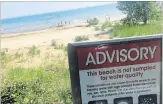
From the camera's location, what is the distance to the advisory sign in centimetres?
143

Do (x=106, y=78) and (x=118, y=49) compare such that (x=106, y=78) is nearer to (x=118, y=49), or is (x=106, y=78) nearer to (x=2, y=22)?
(x=118, y=49)

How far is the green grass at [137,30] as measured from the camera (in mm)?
1540

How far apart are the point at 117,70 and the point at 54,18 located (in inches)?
17.2

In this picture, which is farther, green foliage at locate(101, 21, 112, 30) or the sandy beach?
green foliage at locate(101, 21, 112, 30)

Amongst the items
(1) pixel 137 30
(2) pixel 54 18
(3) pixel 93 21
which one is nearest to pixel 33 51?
(2) pixel 54 18

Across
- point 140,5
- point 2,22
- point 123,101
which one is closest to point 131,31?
point 140,5

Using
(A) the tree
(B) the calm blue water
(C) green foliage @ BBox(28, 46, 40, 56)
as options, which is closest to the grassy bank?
(C) green foliage @ BBox(28, 46, 40, 56)

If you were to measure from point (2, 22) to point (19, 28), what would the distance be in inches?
3.6

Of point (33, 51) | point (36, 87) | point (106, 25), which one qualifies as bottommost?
point (36, 87)

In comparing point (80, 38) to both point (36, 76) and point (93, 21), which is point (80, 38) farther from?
point (36, 76)

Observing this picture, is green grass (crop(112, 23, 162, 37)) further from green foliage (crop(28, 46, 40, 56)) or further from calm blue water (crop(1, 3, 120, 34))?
green foliage (crop(28, 46, 40, 56))

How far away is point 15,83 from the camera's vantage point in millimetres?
1503

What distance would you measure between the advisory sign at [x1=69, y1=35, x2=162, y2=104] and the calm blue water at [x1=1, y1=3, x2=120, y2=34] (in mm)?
182

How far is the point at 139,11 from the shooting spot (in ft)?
5.24
